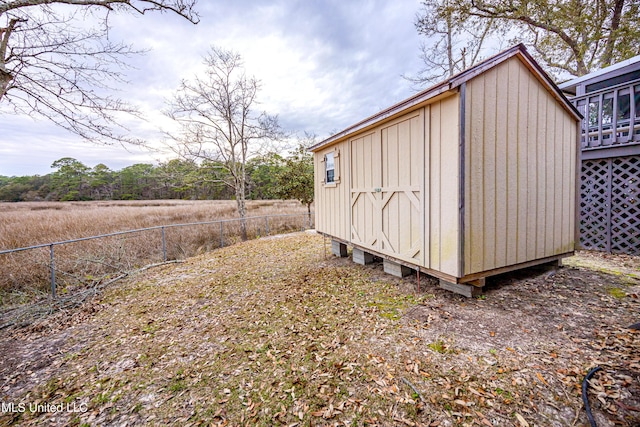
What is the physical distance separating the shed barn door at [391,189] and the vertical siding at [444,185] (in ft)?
0.59

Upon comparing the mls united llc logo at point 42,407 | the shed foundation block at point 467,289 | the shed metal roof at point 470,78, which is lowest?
the mls united llc logo at point 42,407

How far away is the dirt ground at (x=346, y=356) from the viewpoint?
194 cm

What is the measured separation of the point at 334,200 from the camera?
6.33 meters

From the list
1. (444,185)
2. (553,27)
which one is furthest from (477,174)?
(553,27)

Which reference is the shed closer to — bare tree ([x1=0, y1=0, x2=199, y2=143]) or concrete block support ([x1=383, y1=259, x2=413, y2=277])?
concrete block support ([x1=383, y1=259, x2=413, y2=277])

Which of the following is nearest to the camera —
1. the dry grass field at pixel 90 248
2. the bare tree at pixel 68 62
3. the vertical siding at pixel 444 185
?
the vertical siding at pixel 444 185

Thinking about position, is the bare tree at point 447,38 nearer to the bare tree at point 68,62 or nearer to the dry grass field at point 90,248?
the bare tree at point 68,62

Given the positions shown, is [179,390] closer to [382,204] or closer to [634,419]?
[634,419]

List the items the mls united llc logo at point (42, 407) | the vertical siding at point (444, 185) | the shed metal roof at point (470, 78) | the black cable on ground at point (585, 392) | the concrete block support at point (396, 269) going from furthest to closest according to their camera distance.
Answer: the concrete block support at point (396, 269) → the vertical siding at point (444, 185) → the shed metal roof at point (470, 78) → the mls united llc logo at point (42, 407) → the black cable on ground at point (585, 392)

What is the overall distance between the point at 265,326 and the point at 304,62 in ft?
35.6

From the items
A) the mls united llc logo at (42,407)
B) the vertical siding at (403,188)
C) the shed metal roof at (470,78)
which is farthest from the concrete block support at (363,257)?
the mls united llc logo at (42,407)

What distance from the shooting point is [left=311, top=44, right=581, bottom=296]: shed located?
3191 millimetres

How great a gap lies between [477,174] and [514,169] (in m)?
0.82

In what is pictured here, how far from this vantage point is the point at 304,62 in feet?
34.7
